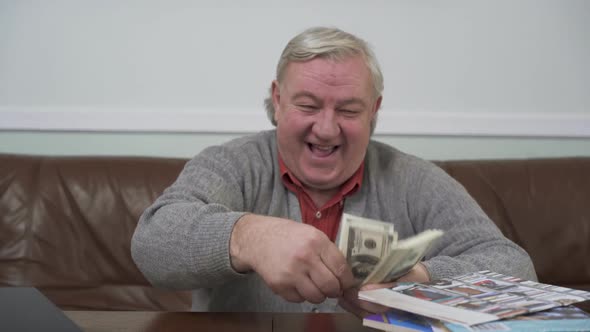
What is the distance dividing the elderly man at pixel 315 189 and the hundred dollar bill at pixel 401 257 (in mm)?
185

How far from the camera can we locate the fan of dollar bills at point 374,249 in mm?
1218

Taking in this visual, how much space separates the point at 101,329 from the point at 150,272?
31 centimetres

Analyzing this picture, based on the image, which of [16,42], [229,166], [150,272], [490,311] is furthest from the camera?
→ [16,42]

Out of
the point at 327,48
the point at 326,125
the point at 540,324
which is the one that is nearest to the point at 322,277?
the point at 540,324

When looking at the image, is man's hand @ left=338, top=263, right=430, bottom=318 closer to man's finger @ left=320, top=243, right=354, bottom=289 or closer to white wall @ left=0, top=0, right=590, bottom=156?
man's finger @ left=320, top=243, right=354, bottom=289

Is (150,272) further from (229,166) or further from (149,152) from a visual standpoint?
(149,152)

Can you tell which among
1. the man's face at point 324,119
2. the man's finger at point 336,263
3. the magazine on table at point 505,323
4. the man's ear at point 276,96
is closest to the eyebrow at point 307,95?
the man's face at point 324,119

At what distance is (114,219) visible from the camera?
241 cm

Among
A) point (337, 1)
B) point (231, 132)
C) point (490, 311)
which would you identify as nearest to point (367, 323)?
point (490, 311)

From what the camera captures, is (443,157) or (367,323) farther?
(443,157)

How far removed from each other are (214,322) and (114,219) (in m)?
1.23

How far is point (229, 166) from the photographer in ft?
5.98

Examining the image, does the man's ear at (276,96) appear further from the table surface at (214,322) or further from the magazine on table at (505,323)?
the magazine on table at (505,323)

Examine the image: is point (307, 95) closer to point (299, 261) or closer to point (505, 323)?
point (299, 261)
